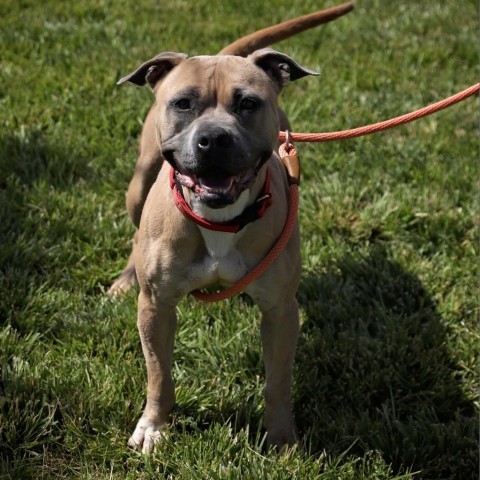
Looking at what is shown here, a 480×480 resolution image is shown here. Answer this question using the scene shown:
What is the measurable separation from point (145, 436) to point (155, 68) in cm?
150

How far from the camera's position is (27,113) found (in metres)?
5.24

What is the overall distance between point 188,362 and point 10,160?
6.37 ft

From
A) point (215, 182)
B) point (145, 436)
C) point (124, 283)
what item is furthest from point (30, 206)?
point (215, 182)

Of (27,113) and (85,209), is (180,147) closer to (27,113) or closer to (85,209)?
(85,209)

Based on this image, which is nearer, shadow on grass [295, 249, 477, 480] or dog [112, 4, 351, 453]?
dog [112, 4, 351, 453]

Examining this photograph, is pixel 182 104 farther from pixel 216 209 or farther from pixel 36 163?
pixel 36 163

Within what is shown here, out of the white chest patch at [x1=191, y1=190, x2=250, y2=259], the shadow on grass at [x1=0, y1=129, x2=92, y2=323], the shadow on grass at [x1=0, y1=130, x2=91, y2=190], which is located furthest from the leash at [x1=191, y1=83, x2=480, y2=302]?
the shadow on grass at [x1=0, y1=130, x2=91, y2=190]

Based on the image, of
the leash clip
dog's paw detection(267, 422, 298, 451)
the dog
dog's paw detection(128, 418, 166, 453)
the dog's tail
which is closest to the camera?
the dog

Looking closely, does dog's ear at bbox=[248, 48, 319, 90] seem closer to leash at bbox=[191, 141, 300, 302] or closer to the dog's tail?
leash at bbox=[191, 141, 300, 302]

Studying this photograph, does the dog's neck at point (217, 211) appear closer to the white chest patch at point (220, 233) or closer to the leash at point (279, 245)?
the white chest patch at point (220, 233)

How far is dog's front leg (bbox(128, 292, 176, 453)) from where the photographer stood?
315cm

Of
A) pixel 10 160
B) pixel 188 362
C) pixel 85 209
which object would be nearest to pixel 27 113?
pixel 10 160

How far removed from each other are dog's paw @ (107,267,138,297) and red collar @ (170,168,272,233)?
109 centimetres

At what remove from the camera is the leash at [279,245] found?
300 centimetres
